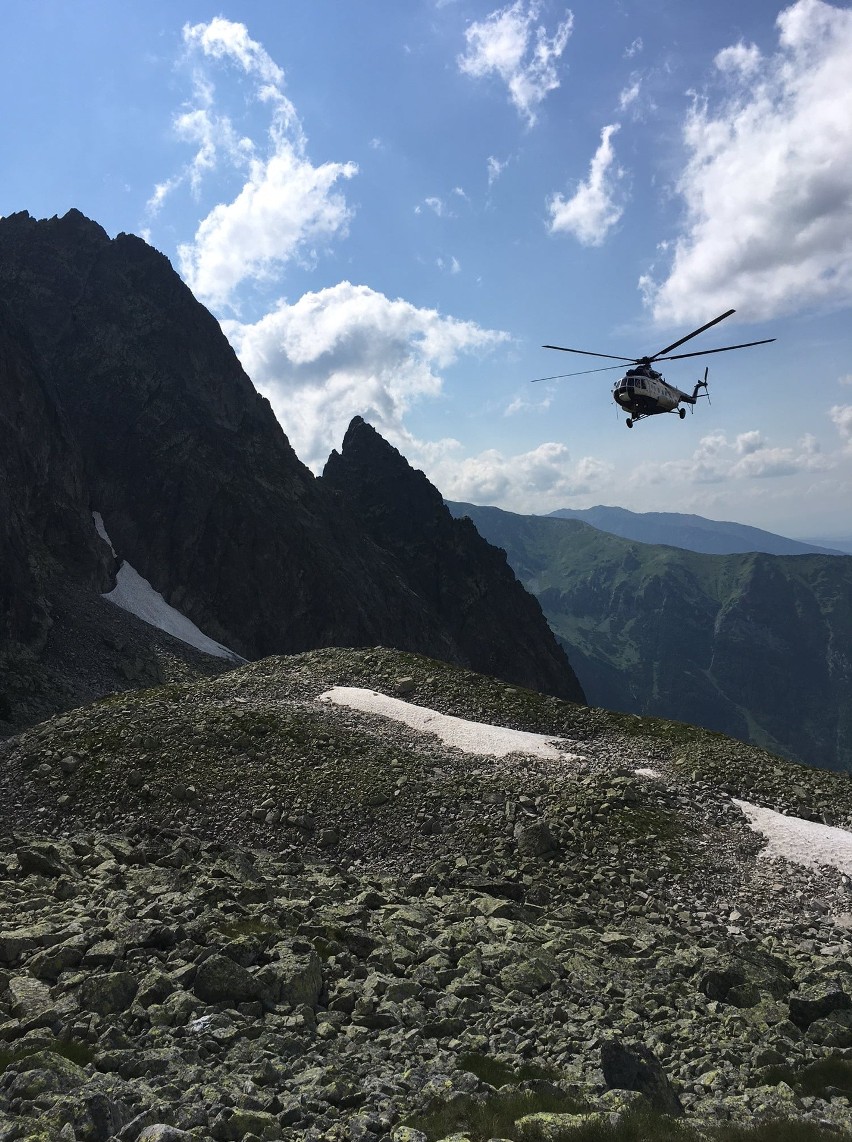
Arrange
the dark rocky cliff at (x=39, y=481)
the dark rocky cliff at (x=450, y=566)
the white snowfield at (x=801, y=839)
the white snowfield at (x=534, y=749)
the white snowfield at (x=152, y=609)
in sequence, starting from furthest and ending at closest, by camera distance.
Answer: the dark rocky cliff at (x=450, y=566), the white snowfield at (x=152, y=609), the dark rocky cliff at (x=39, y=481), the white snowfield at (x=534, y=749), the white snowfield at (x=801, y=839)

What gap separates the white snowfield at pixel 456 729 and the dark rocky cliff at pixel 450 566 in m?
117

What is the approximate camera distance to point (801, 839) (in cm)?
2966

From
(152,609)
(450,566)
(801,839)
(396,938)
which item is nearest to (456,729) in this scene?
(801,839)

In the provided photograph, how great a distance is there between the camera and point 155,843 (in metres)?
26.9

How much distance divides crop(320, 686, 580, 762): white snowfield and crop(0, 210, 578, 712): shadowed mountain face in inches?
3300

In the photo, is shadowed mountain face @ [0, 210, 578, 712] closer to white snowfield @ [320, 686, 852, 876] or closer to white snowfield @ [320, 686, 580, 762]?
white snowfield @ [320, 686, 580, 762]

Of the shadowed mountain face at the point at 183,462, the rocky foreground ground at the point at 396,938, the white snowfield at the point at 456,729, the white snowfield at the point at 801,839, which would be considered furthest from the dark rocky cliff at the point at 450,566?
the white snowfield at the point at 801,839

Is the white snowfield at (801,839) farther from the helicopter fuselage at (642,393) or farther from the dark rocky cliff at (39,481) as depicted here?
the dark rocky cliff at (39,481)

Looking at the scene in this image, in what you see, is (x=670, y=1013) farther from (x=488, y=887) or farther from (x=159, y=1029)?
(x=159, y=1029)

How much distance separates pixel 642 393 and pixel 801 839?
2705 cm

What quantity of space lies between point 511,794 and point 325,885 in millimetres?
10941

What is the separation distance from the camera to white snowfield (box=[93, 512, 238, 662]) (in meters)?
111

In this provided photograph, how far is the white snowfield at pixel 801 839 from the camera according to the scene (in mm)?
28125

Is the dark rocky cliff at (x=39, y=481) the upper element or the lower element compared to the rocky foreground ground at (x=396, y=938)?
upper
